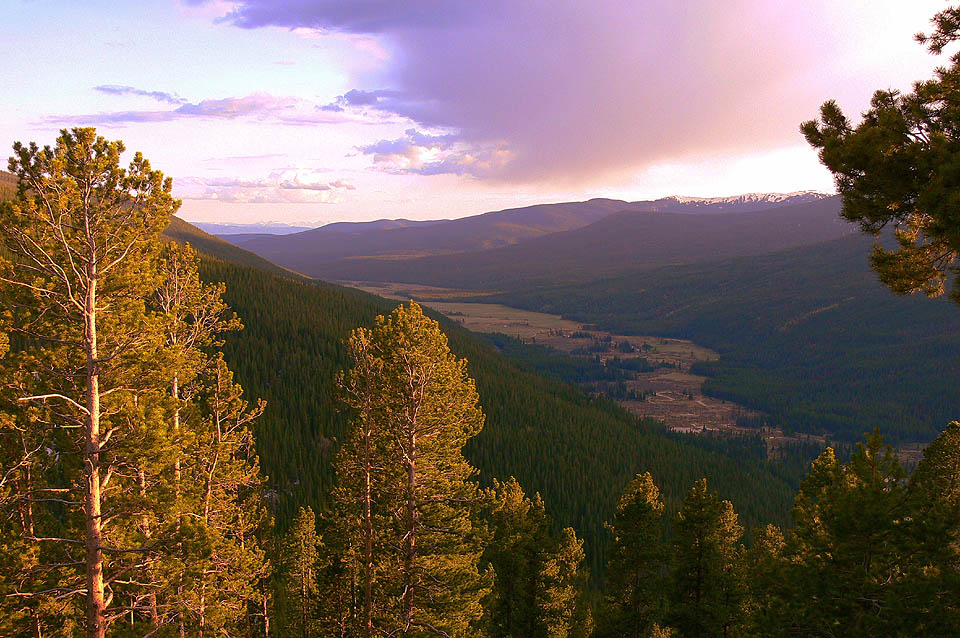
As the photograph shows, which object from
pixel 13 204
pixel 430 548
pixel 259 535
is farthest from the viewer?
pixel 259 535

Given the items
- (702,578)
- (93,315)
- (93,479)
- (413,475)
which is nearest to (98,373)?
(93,315)

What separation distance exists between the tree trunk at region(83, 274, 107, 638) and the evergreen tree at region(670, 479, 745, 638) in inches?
897

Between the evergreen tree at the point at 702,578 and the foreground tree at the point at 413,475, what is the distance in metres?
10.7

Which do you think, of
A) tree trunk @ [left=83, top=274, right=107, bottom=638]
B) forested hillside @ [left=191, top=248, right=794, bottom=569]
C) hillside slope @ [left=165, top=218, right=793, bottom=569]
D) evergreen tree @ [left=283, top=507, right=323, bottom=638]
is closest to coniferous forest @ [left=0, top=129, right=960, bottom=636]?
tree trunk @ [left=83, top=274, right=107, bottom=638]

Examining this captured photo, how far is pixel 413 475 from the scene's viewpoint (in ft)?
64.6

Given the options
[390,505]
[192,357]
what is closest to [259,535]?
[390,505]

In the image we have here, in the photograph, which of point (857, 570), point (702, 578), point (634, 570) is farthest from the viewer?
point (634, 570)

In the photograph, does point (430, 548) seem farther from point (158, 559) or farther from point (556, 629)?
point (556, 629)

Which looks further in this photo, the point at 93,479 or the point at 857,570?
the point at 857,570

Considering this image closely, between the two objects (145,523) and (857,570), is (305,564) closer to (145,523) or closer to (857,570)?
(145,523)

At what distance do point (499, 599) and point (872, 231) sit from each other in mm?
26411

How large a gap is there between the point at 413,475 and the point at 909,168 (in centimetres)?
1649

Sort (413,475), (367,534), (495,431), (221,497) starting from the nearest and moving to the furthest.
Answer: (221,497)
(413,475)
(367,534)
(495,431)

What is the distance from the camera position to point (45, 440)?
16672 mm
